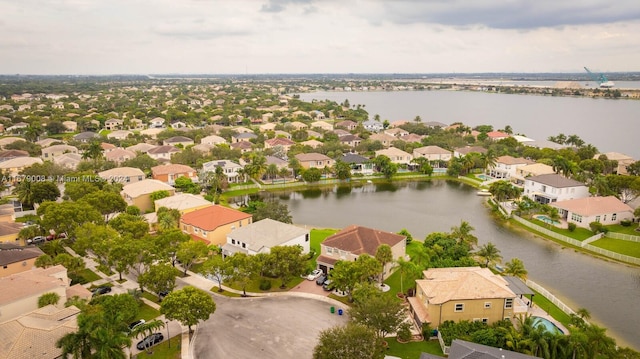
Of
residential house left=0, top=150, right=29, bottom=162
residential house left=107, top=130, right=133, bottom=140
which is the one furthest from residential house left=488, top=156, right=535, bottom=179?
residential house left=0, top=150, right=29, bottom=162

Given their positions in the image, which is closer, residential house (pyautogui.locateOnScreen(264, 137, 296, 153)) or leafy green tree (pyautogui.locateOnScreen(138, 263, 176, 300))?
leafy green tree (pyautogui.locateOnScreen(138, 263, 176, 300))

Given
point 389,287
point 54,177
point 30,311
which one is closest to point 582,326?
point 389,287

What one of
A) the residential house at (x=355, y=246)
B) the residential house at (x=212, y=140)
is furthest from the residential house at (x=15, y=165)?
the residential house at (x=355, y=246)

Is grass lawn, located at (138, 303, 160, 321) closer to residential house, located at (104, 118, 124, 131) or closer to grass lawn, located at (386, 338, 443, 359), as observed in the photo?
grass lawn, located at (386, 338, 443, 359)

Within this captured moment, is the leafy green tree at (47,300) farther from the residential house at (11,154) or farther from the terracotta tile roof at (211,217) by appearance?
the residential house at (11,154)

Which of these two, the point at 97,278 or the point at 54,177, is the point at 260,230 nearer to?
the point at 97,278
